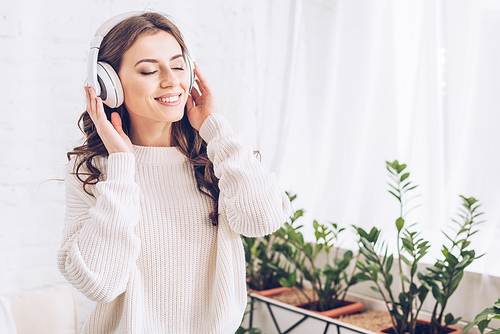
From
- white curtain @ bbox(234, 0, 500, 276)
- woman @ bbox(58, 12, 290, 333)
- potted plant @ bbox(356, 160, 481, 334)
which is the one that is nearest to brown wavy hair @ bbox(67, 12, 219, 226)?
woman @ bbox(58, 12, 290, 333)

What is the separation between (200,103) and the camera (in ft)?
4.08

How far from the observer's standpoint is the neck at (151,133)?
46.9 inches

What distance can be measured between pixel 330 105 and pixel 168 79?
1.06 m

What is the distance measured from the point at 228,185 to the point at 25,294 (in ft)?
3.03

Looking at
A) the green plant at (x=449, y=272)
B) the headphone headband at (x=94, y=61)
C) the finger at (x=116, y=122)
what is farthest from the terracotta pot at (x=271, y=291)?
the headphone headband at (x=94, y=61)

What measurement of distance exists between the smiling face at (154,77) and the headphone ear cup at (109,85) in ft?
0.05

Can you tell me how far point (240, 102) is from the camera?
2.29 m

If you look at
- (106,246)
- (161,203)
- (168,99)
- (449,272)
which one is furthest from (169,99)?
(449,272)

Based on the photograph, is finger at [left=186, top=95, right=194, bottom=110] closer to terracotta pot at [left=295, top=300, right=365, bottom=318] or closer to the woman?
the woman

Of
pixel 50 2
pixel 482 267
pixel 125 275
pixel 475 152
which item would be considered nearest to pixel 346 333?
pixel 482 267

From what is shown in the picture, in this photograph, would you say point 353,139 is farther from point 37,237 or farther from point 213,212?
point 37,237

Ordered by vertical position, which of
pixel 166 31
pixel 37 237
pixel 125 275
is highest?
pixel 166 31

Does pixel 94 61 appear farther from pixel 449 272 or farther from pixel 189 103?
pixel 449 272

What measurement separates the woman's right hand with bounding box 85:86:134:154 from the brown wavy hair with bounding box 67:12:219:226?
63 millimetres
